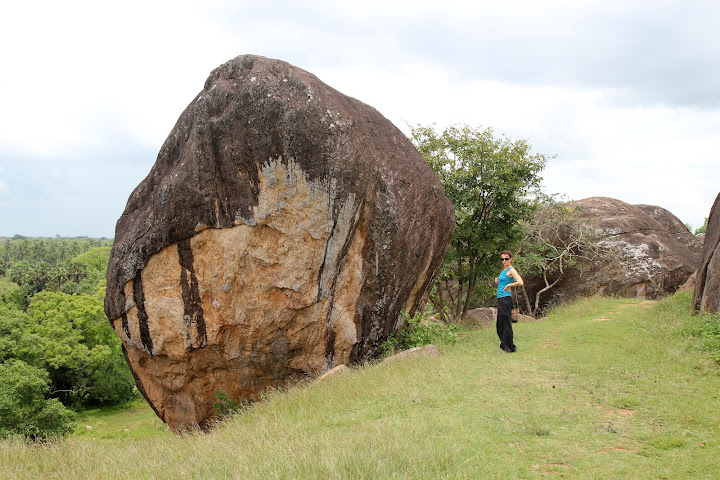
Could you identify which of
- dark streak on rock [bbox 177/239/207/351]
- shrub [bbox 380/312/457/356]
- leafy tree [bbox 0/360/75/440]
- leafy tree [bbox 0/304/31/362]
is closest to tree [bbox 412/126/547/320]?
shrub [bbox 380/312/457/356]

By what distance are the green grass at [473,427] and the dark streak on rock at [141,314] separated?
2716 mm

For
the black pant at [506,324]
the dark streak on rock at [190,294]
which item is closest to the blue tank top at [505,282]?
the black pant at [506,324]

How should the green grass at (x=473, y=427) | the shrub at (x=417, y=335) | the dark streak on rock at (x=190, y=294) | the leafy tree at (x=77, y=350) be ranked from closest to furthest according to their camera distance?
the green grass at (x=473, y=427), the dark streak on rock at (x=190, y=294), the shrub at (x=417, y=335), the leafy tree at (x=77, y=350)

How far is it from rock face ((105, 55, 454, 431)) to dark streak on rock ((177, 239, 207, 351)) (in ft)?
0.07

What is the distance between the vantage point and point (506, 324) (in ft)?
38.2

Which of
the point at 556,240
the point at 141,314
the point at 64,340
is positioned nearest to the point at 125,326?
the point at 141,314

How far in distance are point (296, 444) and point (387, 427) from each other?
Answer: 114 cm

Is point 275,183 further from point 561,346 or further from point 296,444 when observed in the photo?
point 561,346

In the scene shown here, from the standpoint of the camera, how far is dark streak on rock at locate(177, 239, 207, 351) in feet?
35.8

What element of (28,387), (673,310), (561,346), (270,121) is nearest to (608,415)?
(561,346)

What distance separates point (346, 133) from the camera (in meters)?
10.7

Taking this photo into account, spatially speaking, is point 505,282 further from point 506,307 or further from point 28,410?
point 28,410

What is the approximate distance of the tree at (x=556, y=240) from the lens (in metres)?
24.2

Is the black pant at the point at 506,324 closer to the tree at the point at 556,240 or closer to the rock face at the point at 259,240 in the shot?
the rock face at the point at 259,240
